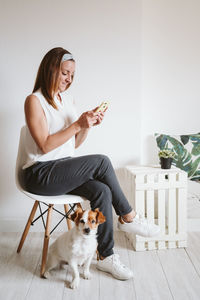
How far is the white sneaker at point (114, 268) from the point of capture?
167 cm

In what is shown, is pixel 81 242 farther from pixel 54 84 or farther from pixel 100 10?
pixel 100 10

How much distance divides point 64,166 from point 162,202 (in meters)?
0.73

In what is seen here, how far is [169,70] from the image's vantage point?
8.59ft

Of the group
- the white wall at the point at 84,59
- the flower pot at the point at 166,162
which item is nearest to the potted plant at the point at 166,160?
the flower pot at the point at 166,162

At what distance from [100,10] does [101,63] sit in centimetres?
36

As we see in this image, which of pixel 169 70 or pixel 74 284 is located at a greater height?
pixel 169 70

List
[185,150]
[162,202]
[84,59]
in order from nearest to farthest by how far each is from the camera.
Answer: [162,202] < [84,59] < [185,150]

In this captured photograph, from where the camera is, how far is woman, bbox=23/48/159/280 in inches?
67.3

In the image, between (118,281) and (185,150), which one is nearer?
(118,281)

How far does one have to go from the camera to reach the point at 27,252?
2.04m

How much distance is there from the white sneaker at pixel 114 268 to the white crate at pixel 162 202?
347 mm

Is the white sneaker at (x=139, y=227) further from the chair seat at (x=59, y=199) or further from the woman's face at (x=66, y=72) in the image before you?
the woman's face at (x=66, y=72)

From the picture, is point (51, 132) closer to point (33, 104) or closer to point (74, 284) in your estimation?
point (33, 104)

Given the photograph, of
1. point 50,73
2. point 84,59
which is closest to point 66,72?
point 50,73
